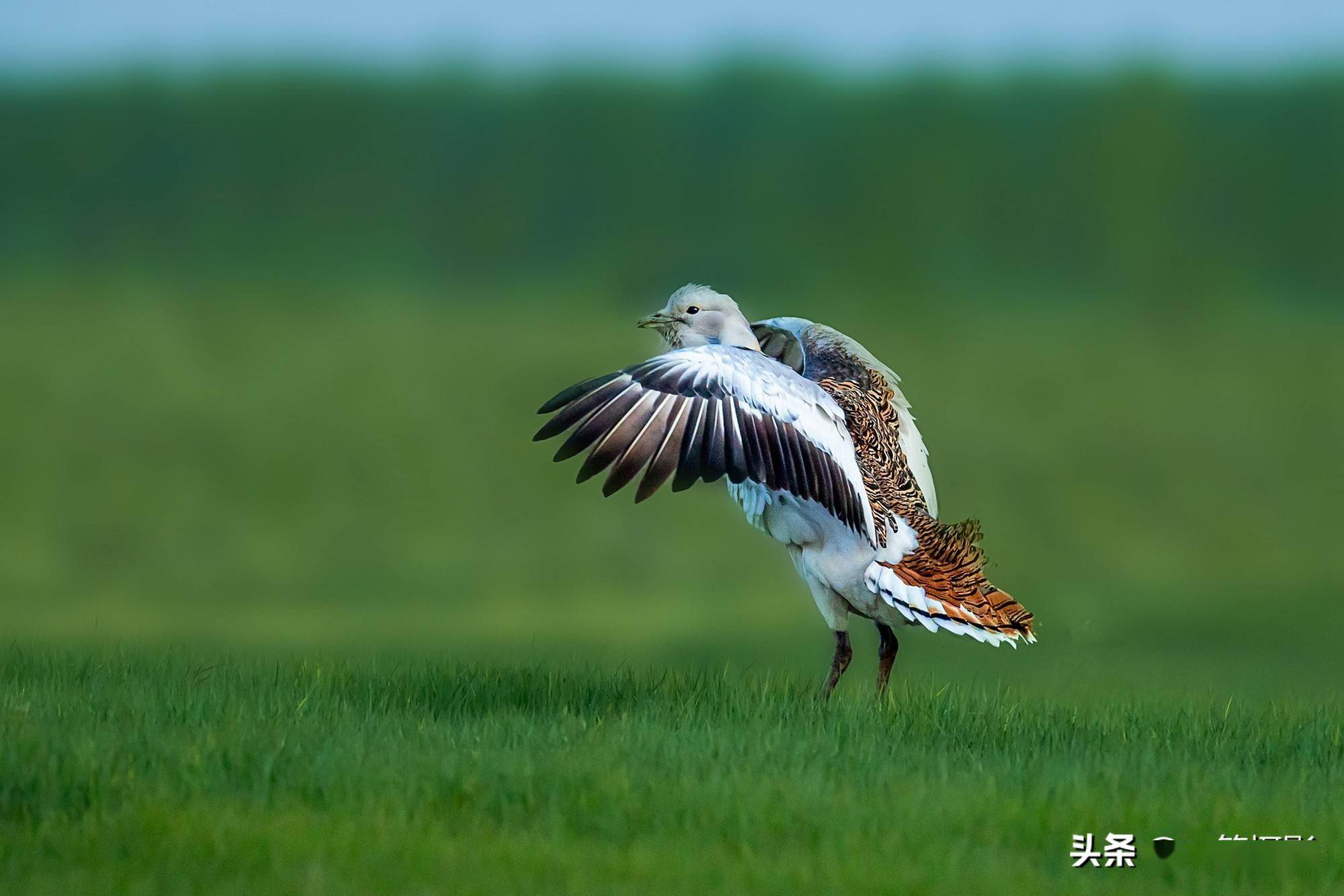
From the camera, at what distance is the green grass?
5160 mm

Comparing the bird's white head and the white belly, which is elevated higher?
the bird's white head

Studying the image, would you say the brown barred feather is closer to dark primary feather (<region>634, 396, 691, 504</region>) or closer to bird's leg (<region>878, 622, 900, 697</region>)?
bird's leg (<region>878, 622, 900, 697</region>)

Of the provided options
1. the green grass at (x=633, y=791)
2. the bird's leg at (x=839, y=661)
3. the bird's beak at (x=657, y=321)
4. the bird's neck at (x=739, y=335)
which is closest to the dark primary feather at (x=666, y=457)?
the green grass at (x=633, y=791)

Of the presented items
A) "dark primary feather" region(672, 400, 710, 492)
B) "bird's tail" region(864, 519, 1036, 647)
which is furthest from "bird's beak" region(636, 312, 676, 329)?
"bird's tail" region(864, 519, 1036, 647)

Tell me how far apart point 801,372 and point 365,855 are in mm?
4514

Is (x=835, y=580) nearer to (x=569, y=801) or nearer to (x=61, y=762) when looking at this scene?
(x=569, y=801)

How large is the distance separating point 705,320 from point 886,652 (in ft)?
6.75

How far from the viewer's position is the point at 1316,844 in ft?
18.3

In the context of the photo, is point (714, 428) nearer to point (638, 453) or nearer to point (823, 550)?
point (638, 453)

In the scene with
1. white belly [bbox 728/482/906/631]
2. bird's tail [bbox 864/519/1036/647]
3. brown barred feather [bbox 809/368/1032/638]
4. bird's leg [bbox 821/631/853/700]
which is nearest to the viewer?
bird's tail [bbox 864/519/1036/647]

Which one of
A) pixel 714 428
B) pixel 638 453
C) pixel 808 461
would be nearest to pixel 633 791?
pixel 638 453

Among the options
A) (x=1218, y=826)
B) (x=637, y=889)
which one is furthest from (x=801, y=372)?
(x=637, y=889)

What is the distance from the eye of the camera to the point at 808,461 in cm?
728

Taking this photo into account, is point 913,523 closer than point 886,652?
Yes
